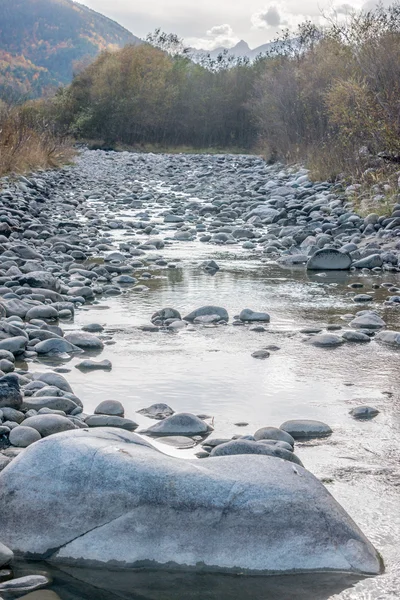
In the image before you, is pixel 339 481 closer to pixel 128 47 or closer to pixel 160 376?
pixel 160 376

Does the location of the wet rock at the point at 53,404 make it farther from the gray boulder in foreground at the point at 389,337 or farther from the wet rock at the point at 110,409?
the gray boulder in foreground at the point at 389,337

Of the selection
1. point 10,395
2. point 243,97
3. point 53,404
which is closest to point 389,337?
point 53,404

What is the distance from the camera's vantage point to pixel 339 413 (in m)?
3.67

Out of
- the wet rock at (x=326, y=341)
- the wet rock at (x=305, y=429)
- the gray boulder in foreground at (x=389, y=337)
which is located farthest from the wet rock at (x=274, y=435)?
the gray boulder in foreground at (x=389, y=337)

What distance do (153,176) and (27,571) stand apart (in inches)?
817

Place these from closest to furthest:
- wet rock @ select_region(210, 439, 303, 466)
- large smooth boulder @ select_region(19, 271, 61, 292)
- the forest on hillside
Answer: wet rock @ select_region(210, 439, 303, 466), large smooth boulder @ select_region(19, 271, 61, 292), the forest on hillside

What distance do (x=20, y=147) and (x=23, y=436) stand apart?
550 inches

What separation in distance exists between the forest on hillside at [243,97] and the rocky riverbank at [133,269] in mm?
1585

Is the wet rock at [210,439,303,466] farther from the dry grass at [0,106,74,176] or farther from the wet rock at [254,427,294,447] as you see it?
the dry grass at [0,106,74,176]

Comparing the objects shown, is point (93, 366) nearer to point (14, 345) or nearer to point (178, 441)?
point (14, 345)

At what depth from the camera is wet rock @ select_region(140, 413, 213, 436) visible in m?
3.38

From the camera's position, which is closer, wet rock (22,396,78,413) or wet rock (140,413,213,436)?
wet rock (140,413,213,436)

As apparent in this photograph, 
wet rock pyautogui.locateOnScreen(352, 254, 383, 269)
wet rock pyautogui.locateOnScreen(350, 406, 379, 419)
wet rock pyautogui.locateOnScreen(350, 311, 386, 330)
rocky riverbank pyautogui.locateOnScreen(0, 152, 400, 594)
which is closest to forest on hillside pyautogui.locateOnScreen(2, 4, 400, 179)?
rocky riverbank pyautogui.locateOnScreen(0, 152, 400, 594)

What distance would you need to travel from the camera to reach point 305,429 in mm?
3383
